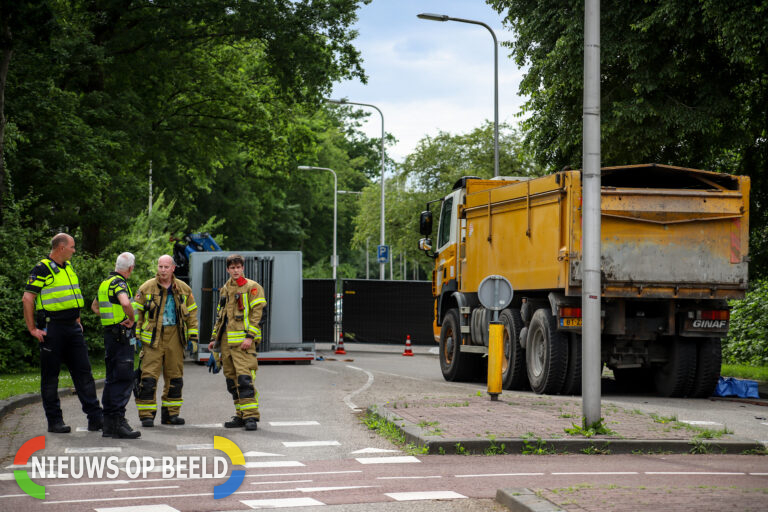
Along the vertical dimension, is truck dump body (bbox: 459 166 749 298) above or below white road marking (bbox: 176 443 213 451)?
above

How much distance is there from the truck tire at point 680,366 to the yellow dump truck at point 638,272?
0.01 metres

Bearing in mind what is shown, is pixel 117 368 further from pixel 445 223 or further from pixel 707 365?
pixel 445 223

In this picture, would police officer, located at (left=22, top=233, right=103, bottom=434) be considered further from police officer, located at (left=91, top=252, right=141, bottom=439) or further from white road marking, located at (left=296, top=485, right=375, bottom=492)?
white road marking, located at (left=296, top=485, right=375, bottom=492)

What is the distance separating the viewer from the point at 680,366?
1480 cm

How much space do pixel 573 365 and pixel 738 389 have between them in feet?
8.23

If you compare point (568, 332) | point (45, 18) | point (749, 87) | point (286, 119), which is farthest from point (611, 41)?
point (286, 119)

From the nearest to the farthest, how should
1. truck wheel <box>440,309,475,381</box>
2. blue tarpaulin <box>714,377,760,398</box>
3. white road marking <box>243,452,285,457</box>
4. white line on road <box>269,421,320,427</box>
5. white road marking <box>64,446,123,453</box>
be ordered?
white road marking <box>243,452,285,457</box>
white road marking <box>64,446,123,453</box>
white line on road <box>269,421,320,427</box>
blue tarpaulin <box>714,377,760,398</box>
truck wheel <box>440,309,475,381</box>

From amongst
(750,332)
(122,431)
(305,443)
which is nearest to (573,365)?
(305,443)

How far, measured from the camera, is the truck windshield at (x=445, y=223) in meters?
19.0

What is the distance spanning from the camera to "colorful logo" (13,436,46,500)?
23.8 ft

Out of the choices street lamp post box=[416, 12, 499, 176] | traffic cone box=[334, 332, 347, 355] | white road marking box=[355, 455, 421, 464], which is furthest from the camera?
traffic cone box=[334, 332, 347, 355]

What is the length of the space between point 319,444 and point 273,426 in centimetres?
155

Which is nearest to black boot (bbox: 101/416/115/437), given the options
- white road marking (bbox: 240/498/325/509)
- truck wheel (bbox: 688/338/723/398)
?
white road marking (bbox: 240/498/325/509)

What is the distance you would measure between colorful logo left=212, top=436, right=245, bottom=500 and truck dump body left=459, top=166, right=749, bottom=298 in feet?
19.5
